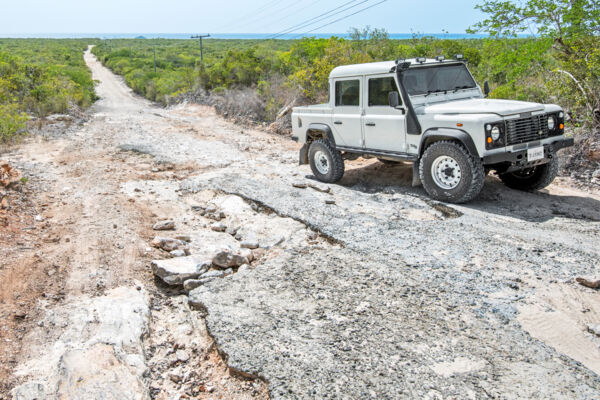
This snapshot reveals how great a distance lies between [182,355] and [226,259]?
1416 millimetres

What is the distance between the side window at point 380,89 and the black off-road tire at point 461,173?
106 cm

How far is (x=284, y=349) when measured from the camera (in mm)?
3236

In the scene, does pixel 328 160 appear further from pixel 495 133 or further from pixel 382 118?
pixel 495 133

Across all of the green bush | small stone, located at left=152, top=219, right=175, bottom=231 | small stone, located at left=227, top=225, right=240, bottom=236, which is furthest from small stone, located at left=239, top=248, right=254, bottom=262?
the green bush

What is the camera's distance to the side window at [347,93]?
23.7 feet

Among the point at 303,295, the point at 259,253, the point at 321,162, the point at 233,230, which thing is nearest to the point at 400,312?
the point at 303,295

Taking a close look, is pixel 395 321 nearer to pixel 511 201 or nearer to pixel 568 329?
pixel 568 329

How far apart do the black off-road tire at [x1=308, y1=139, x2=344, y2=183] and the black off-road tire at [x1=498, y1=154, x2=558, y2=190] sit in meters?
2.55

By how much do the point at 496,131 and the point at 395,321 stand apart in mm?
3281

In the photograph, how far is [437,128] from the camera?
20.4 ft

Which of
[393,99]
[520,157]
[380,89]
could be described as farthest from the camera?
[380,89]

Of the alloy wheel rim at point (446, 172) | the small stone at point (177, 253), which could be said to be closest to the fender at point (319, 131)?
the alloy wheel rim at point (446, 172)

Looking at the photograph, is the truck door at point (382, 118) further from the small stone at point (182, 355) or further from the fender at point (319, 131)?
the small stone at point (182, 355)

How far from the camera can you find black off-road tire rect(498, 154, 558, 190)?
6.58 metres
